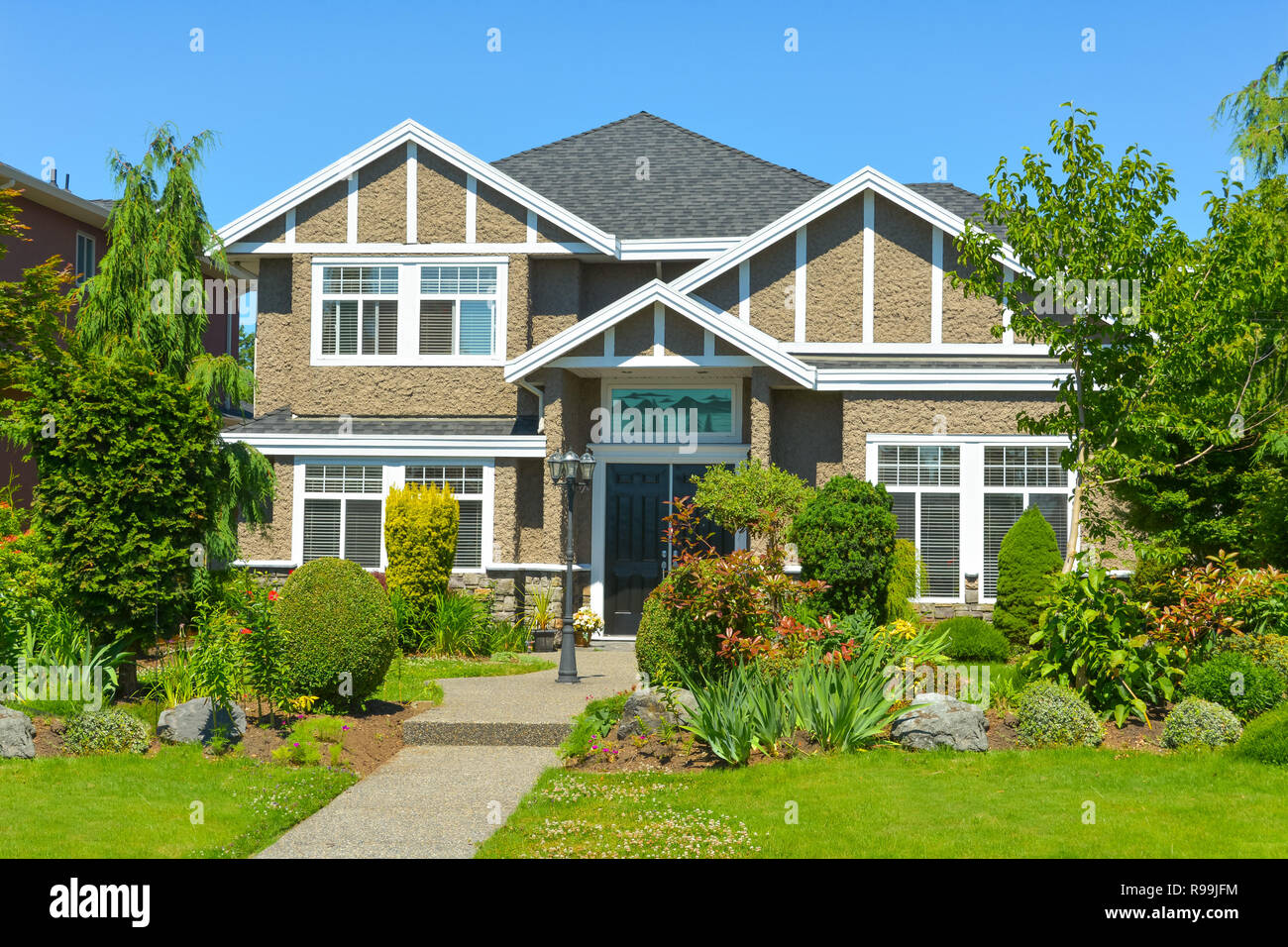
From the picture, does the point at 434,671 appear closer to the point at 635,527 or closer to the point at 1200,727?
the point at 635,527

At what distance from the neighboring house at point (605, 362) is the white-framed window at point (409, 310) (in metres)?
0.04

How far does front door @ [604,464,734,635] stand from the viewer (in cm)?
1836

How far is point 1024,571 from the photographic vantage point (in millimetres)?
15422

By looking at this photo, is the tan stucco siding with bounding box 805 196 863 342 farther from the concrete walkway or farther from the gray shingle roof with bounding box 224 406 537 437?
the concrete walkway

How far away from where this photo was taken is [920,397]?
17.0 metres

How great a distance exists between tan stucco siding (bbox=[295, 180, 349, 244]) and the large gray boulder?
13.7 m

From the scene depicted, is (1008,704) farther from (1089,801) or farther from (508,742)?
(508,742)

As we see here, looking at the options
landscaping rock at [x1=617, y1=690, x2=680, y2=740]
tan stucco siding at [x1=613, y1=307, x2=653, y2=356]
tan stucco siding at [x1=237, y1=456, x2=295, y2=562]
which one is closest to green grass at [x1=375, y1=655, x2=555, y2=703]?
landscaping rock at [x1=617, y1=690, x2=680, y2=740]

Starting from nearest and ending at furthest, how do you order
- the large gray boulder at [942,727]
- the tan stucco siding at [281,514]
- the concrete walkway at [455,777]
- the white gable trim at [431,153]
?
the concrete walkway at [455,777] < the large gray boulder at [942,727] < the tan stucco siding at [281,514] < the white gable trim at [431,153]

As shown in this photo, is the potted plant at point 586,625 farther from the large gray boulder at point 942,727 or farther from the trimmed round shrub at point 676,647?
the large gray boulder at point 942,727

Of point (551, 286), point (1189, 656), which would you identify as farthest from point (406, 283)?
point (1189, 656)

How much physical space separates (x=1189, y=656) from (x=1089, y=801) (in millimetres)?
3788

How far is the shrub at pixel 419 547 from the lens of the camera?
55.9ft

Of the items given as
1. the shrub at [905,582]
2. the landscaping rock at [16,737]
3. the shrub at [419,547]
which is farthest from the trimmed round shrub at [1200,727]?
the shrub at [419,547]
